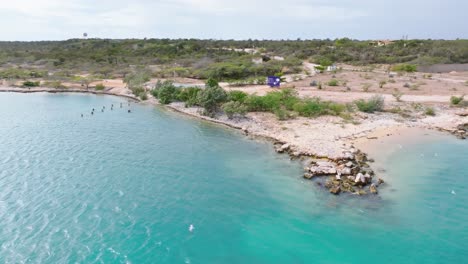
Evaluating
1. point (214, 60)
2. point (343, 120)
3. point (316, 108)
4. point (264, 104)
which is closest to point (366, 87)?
point (316, 108)

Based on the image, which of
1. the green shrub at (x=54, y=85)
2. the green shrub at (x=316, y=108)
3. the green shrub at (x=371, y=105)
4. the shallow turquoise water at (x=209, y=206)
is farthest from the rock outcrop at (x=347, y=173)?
the green shrub at (x=54, y=85)

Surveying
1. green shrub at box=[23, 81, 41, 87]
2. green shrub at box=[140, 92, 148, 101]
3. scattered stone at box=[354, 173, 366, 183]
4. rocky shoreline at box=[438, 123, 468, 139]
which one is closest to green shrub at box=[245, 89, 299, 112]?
rocky shoreline at box=[438, 123, 468, 139]

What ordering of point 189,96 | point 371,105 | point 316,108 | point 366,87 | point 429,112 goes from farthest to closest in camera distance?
1. point 366,87
2. point 189,96
3. point 371,105
4. point 429,112
5. point 316,108

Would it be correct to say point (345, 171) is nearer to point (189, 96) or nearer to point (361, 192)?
point (361, 192)

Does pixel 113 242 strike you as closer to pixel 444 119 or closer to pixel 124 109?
pixel 124 109

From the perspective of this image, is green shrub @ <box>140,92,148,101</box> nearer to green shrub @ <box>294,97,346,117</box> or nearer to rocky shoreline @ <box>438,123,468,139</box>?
green shrub @ <box>294,97,346,117</box>
